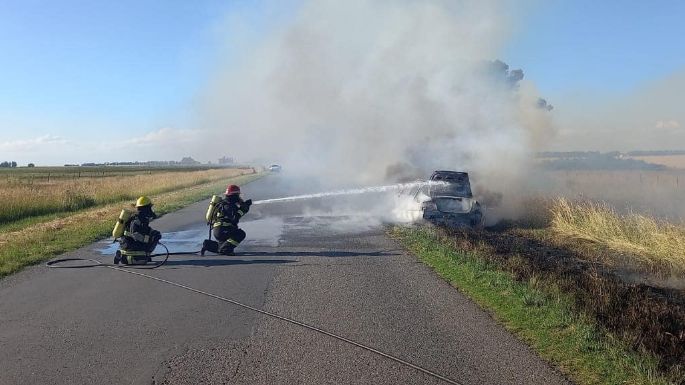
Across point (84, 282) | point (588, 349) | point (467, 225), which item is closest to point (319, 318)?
point (588, 349)

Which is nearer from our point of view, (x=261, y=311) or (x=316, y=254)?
(x=261, y=311)

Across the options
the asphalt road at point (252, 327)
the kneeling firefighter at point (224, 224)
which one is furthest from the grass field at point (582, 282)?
the kneeling firefighter at point (224, 224)

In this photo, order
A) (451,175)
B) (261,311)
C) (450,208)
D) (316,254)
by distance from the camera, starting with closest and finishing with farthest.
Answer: (261,311)
(316,254)
(450,208)
(451,175)

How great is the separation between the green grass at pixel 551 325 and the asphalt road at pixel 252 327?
243mm

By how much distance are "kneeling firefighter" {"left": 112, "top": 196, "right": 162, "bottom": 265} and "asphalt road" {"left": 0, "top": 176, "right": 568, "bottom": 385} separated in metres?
0.52

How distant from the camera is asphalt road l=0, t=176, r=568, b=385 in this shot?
16.3 ft

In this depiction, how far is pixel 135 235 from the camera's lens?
1058 cm

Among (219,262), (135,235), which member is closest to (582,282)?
(219,262)

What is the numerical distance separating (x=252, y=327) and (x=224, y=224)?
216 inches

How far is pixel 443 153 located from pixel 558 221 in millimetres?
10839

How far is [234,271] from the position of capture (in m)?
9.91

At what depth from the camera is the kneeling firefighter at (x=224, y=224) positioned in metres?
11.6

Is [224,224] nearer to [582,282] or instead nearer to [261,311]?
[261,311]

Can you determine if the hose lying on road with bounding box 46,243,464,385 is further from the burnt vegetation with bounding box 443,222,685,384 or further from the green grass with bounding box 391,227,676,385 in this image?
the burnt vegetation with bounding box 443,222,685,384
